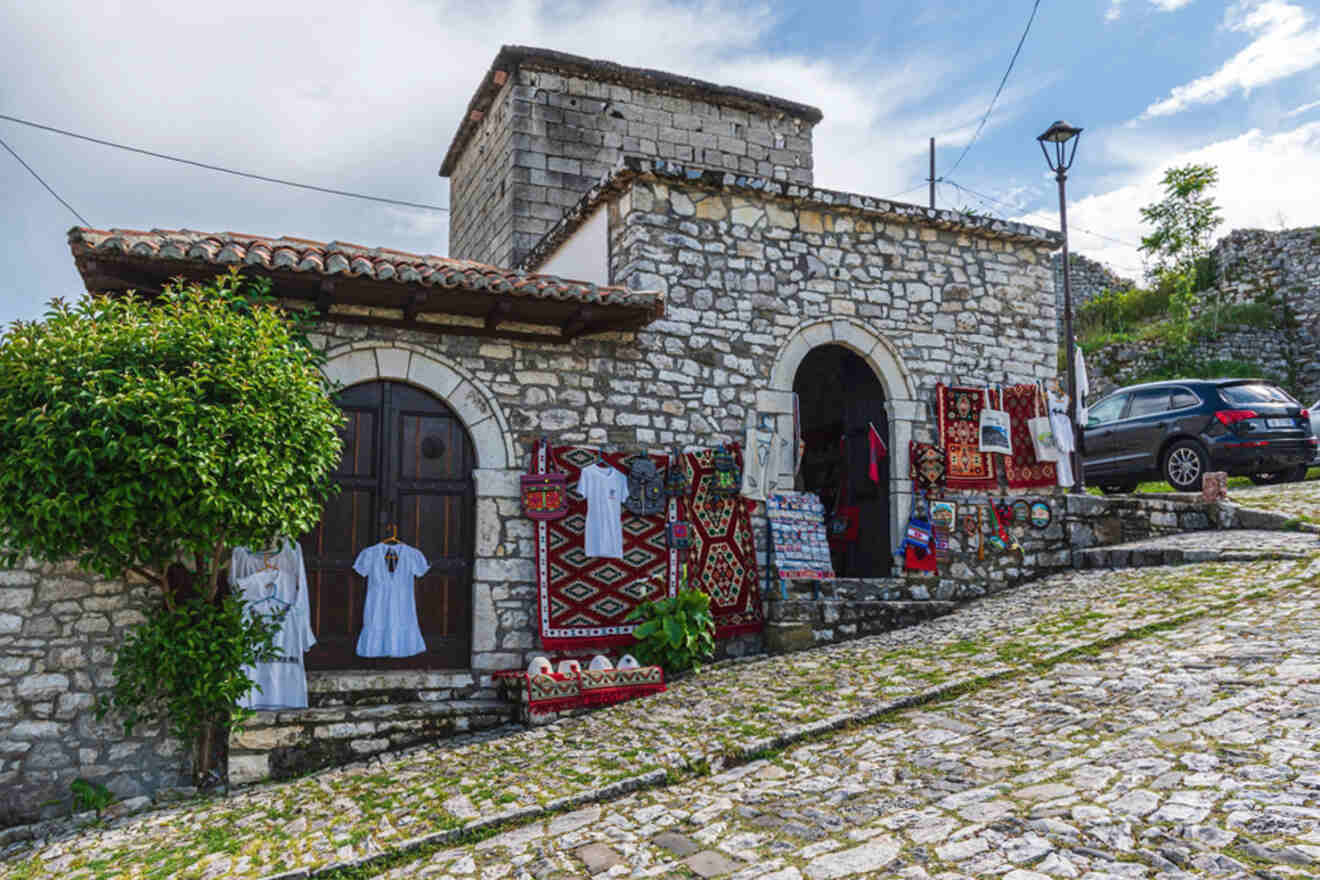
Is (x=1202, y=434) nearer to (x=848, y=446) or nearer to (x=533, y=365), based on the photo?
(x=848, y=446)

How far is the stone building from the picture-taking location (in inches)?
243

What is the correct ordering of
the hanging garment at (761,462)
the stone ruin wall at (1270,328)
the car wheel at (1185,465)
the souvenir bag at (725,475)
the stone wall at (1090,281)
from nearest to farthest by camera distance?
the souvenir bag at (725,475), the hanging garment at (761,462), the car wheel at (1185,465), the stone ruin wall at (1270,328), the stone wall at (1090,281)

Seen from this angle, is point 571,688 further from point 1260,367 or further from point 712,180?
point 1260,367

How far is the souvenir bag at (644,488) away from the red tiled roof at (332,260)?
4.28 feet

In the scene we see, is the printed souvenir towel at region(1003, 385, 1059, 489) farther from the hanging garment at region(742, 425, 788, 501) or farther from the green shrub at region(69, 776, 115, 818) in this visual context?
the green shrub at region(69, 776, 115, 818)

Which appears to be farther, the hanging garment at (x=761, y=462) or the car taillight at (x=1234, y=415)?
the car taillight at (x=1234, y=415)

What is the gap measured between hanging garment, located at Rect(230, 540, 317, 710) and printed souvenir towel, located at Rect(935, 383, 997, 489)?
593 centimetres

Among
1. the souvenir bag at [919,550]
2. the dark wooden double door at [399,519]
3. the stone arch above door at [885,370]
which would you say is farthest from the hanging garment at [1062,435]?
the dark wooden double door at [399,519]

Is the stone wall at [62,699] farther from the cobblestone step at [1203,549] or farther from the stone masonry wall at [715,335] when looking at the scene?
the cobblestone step at [1203,549]

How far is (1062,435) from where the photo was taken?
9.59 metres

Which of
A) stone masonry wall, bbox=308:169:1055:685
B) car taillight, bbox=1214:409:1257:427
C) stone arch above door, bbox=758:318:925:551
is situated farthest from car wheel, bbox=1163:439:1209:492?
stone arch above door, bbox=758:318:925:551

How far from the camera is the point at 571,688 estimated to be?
674cm

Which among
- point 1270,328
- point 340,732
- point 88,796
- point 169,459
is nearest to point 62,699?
point 88,796

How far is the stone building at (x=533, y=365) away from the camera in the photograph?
20.3 ft
